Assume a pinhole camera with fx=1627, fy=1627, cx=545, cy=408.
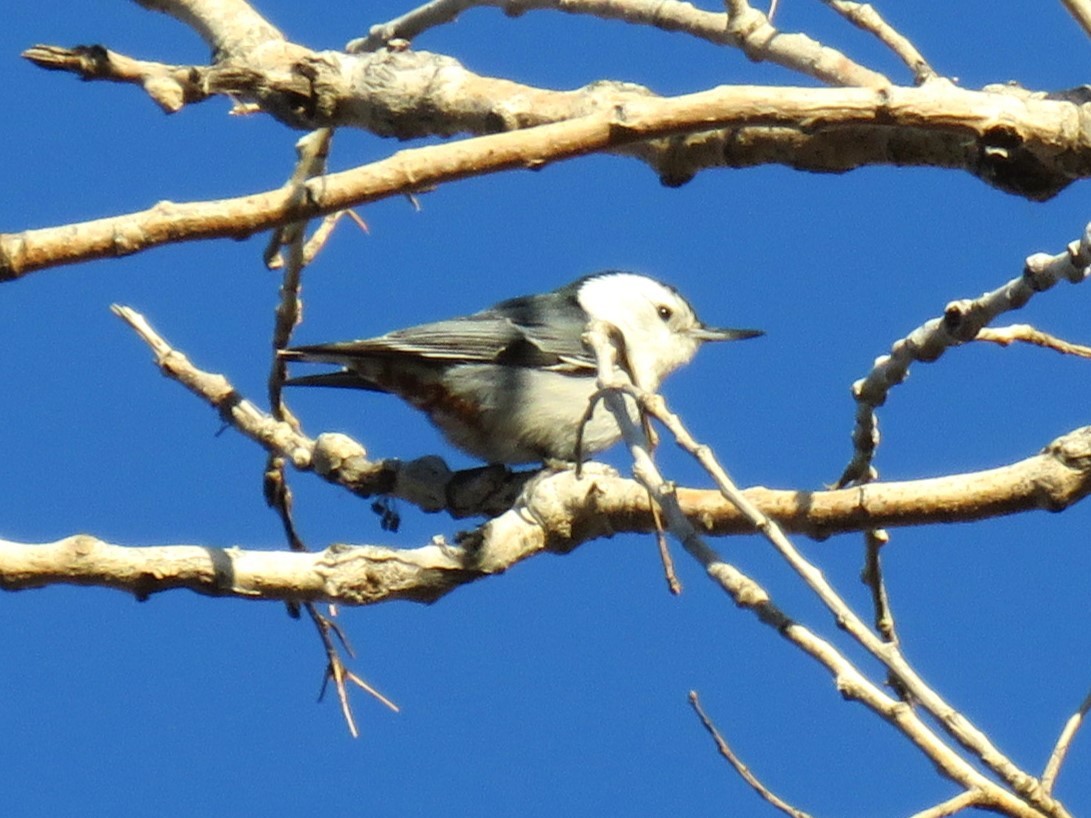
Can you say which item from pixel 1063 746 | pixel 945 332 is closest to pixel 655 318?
pixel 945 332

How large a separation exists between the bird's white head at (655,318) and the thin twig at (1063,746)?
4.22 meters

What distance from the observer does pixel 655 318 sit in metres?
6.49

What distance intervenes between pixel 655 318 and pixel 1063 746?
4.53m

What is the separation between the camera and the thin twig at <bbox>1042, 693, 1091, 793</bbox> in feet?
6.30

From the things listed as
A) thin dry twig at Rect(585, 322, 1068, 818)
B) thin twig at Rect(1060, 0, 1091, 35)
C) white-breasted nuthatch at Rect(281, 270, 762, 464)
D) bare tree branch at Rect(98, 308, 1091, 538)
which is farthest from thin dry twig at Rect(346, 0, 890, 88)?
thin dry twig at Rect(585, 322, 1068, 818)

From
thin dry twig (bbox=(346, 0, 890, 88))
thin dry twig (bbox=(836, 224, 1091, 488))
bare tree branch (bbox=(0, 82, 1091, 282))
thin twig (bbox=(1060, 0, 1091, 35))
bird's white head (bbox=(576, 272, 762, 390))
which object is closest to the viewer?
bare tree branch (bbox=(0, 82, 1091, 282))

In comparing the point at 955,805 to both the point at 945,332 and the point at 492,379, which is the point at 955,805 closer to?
the point at 945,332

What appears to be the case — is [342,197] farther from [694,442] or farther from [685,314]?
[685,314]

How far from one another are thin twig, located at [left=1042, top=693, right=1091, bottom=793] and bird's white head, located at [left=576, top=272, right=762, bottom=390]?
13.9ft


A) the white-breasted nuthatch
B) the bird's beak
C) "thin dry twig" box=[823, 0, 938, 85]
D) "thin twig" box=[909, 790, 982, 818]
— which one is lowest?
"thin twig" box=[909, 790, 982, 818]

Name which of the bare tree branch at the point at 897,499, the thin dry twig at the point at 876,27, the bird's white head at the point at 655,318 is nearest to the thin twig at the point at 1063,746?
the bare tree branch at the point at 897,499

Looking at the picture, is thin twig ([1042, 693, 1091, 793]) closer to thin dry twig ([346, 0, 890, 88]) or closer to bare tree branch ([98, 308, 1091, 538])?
bare tree branch ([98, 308, 1091, 538])

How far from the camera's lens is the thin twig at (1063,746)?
75.6 inches

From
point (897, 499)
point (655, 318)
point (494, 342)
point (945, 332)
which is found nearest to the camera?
point (897, 499)
